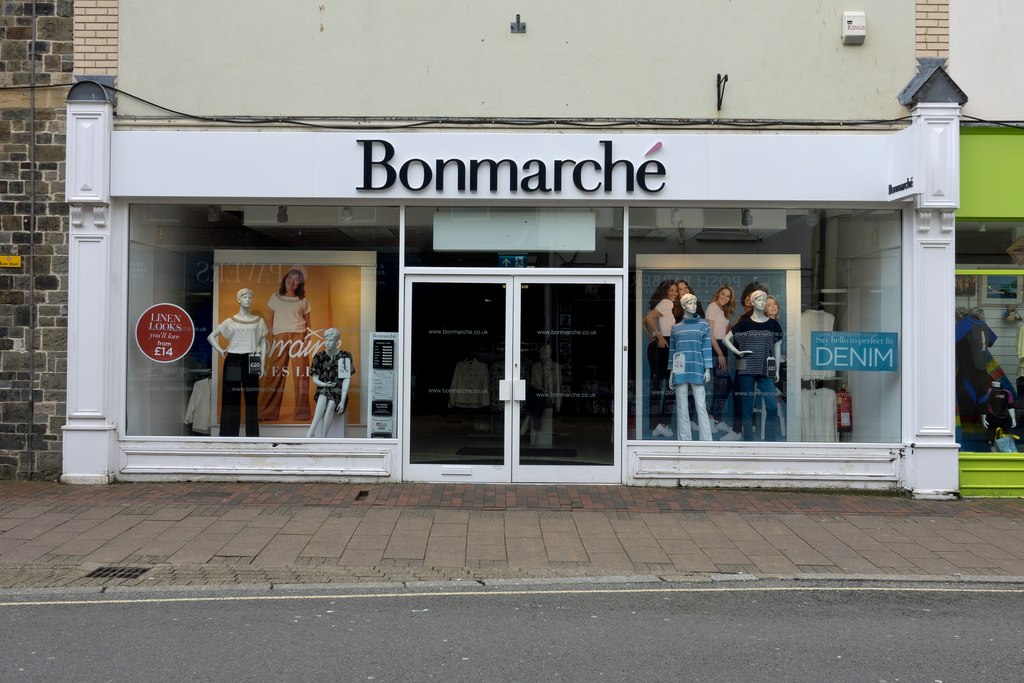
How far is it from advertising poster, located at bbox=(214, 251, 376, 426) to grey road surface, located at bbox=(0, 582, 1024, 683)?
4.68m

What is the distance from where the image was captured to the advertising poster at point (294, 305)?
11102mm

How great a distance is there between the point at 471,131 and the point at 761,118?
3513mm

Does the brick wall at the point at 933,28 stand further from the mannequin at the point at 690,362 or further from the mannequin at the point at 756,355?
the mannequin at the point at 690,362

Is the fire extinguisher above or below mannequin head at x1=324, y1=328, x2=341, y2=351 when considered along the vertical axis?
below

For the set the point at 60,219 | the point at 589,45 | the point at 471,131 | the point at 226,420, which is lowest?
the point at 226,420

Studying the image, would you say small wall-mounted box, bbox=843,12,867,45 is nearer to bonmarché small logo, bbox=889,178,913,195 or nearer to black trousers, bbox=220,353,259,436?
bonmarché small logo, bbox=889,178,913,195

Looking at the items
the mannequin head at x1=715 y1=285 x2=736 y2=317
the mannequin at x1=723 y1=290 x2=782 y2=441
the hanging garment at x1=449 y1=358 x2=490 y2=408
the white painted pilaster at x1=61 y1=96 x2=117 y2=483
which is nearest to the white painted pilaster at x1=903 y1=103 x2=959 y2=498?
the mannequin at x1=723 y1=290 x2=782 y2=441

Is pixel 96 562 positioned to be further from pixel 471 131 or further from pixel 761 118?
pixel 761 118

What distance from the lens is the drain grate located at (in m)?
7.01

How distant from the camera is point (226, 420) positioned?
11039 millimetres

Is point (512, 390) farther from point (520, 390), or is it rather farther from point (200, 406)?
point (200, 406)

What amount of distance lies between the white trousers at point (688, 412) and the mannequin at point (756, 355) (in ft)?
1.51

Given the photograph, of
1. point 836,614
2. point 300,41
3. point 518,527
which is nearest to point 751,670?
point 836,614

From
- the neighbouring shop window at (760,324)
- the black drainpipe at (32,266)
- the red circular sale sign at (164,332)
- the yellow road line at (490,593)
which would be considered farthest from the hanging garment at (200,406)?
the neighbouring shop window at (760,324)
